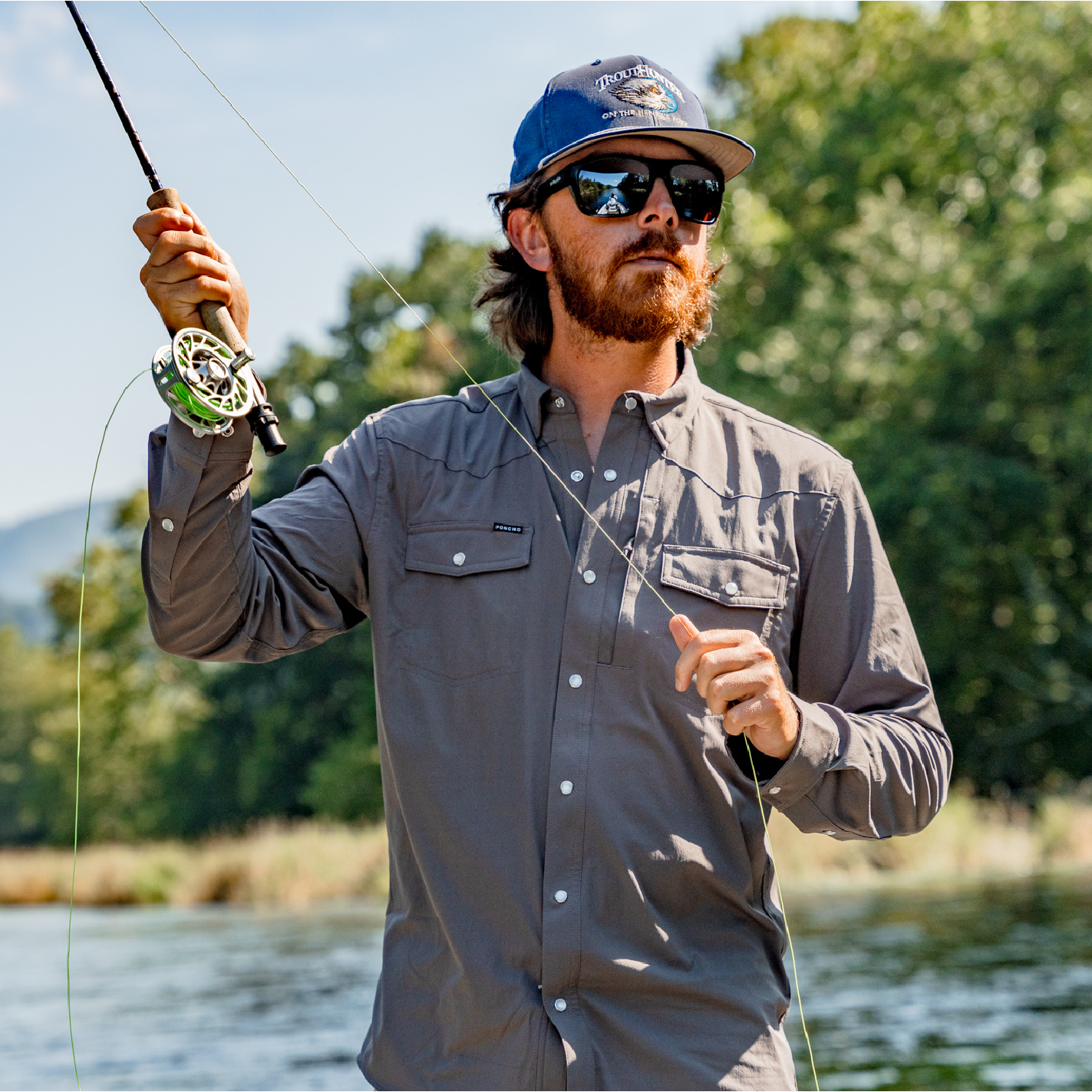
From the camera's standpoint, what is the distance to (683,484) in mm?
2256

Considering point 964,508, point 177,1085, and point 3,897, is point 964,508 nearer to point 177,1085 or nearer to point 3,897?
point 177,1085

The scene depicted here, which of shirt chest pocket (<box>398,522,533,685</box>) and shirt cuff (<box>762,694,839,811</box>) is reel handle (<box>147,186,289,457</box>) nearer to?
shirt chest pocket (<box>398,522,533,685</box>)

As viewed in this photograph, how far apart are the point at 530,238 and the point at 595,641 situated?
90 cm

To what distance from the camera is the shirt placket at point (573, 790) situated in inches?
76.5

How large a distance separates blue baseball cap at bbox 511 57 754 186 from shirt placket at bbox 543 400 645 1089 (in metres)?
0.65

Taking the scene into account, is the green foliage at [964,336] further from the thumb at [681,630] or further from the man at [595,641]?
the thumb at [681,630]

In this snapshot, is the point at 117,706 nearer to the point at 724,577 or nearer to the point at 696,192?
the point at 696,192

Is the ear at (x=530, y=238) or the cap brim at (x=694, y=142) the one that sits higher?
the cap brim at (x=694, y=142)

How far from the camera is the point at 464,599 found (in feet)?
7.06

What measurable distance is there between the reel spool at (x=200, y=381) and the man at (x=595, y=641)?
32mm

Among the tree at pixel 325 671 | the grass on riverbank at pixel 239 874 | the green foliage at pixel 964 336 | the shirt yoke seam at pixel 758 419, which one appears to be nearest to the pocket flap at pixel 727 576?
the shirt yoke seam at pixel 758 419

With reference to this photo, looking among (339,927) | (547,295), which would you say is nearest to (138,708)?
(339,927)

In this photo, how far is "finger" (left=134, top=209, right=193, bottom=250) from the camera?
6.56ft

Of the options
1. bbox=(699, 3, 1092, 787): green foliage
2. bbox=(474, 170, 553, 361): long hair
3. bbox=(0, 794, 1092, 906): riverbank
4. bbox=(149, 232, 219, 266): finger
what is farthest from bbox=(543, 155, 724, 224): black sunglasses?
bbox=(699, 3, 1092, 787): green foliage
